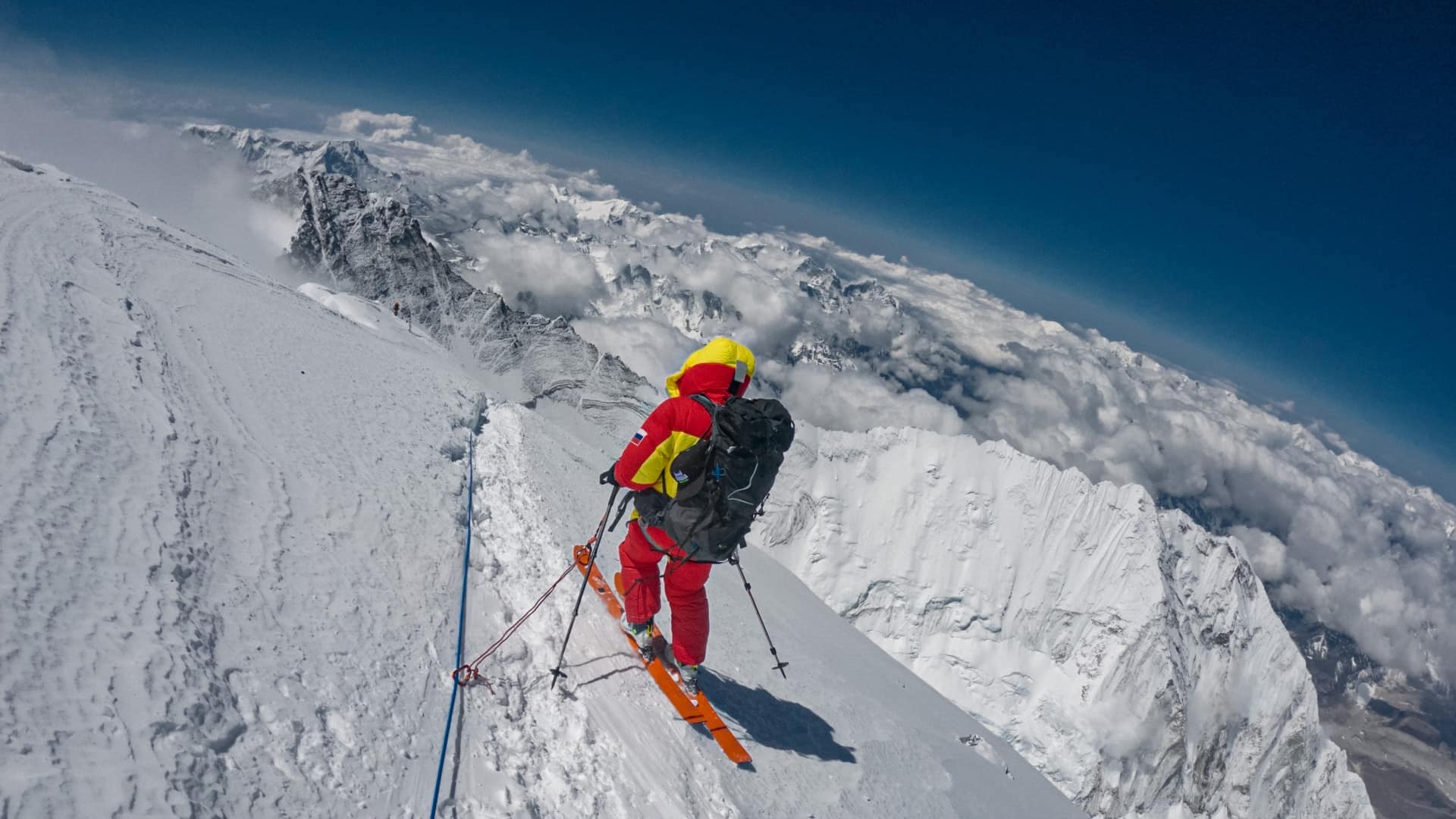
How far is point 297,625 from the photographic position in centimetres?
433

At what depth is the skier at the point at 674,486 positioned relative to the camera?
17.0 ft

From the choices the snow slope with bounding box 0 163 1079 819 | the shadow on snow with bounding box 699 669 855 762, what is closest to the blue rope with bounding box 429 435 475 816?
the snow slope with bounding box 0 163 1079 819

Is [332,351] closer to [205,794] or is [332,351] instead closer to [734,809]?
[205,794]

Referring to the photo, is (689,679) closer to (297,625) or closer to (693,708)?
(693,708)

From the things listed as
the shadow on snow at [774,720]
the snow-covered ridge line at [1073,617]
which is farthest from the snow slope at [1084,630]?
the shadow on snow at [774,720]

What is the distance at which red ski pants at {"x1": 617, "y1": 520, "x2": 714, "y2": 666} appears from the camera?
581 centimetres

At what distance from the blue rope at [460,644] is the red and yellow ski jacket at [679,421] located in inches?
77.7

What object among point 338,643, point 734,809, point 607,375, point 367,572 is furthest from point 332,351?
point 607,375

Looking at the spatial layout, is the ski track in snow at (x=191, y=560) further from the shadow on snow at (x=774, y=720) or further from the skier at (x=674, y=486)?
the shadow on snow at (x=774, y=720)

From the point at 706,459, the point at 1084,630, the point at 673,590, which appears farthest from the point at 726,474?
the point at 1084,630

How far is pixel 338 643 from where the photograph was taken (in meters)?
4.41

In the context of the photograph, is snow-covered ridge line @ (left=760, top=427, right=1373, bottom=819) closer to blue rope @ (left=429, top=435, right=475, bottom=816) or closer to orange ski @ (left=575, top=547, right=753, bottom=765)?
orange ski @ (left=575, top=547, right=753, bottom=765)

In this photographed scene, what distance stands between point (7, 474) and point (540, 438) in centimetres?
930

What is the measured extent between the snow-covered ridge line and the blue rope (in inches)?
4569
